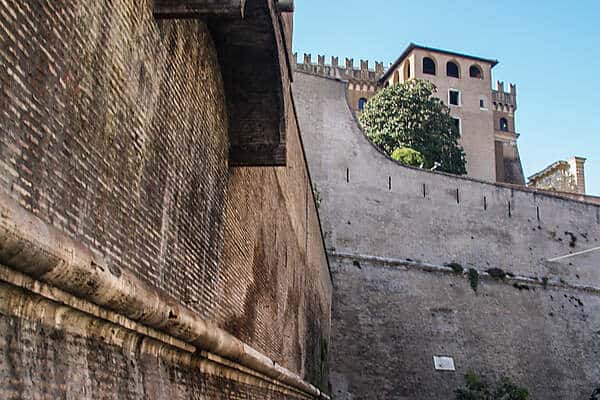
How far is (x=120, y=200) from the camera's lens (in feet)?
10.4

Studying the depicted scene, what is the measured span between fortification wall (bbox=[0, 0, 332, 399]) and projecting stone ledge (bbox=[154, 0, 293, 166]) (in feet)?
0.37

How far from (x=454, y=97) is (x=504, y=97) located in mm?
7487

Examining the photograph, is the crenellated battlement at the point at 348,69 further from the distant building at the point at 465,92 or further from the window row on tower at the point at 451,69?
the window row on tower at the point at 451,69

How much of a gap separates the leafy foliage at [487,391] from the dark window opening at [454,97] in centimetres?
2310

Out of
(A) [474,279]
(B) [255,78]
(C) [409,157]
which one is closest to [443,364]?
(A) [474,279]

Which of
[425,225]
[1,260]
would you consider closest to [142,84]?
[1,260]

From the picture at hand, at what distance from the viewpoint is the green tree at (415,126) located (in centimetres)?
2866

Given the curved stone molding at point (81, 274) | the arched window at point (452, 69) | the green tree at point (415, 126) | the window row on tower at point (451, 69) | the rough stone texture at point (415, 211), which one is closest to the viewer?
the curved stone molding at point (81, 274)

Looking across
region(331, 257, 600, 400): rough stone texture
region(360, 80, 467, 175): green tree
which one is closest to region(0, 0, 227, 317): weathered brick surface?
region(331, 257, 600, 400): rough stone texture

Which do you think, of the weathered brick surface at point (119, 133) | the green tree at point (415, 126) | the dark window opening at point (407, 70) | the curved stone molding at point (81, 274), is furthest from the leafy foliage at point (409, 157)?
the curved stone molding at point (81, 274)

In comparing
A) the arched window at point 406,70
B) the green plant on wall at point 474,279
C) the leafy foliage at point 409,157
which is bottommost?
the green plant on wall at point 474,279

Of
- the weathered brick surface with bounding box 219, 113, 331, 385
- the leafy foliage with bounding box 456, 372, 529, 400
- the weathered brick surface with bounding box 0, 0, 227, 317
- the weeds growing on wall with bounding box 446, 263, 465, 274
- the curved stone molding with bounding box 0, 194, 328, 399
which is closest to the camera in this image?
the curved stone molding with bounding box 0, 194, 328, 399

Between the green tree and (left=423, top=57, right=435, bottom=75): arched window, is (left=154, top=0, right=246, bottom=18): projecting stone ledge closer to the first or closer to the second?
the green tree

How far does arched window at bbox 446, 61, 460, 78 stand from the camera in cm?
3816
